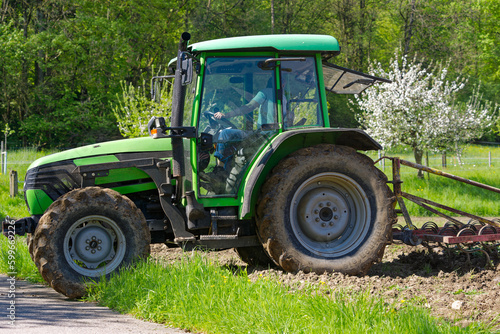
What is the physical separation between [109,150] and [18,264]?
6.37 ft

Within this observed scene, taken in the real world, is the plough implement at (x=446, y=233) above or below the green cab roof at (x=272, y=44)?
below

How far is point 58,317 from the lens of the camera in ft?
14.8

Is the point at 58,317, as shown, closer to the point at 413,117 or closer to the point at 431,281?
the point at 431,281

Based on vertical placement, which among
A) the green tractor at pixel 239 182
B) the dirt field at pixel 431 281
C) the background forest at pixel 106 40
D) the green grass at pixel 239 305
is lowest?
the dirt field at pixel 431 281

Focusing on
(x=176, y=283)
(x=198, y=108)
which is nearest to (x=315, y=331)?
(x=176, y=283)

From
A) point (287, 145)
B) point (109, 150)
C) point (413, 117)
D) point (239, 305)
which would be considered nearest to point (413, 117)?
point (413, 117)

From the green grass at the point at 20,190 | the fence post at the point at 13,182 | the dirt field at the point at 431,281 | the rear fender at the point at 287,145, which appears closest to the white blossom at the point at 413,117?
the fence post at the point at 13,182

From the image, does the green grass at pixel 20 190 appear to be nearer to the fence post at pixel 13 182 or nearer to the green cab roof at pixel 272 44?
the fence post at pixel 13 182

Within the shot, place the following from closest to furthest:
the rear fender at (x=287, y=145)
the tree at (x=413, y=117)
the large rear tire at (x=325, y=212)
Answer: the rear fender at (x=287, y=145), the large rear tire at (x=325, y=212), the tree at (x=413, y=117)

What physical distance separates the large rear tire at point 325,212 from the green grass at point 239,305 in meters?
0.56

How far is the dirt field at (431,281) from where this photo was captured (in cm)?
428

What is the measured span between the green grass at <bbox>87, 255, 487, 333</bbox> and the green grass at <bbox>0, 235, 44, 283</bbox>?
1453 millimetres

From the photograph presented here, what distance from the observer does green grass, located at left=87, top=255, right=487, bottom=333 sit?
12.0 ft

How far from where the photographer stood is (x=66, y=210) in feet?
17.6
